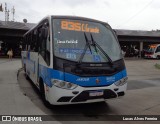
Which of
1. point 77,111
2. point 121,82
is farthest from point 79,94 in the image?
point 121,82

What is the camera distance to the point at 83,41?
284 inches

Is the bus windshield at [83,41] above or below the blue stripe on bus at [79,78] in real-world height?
above

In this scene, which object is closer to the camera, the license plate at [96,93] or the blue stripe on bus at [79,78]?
the blue stripe on bus at [79,78]

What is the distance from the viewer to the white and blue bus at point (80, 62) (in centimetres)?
660

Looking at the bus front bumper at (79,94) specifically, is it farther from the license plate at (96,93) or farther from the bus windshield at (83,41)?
the bus windshield at (83,41)

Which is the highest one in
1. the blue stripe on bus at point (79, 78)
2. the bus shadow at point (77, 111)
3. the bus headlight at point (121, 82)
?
the blue stripe on bus at point (79, 78)

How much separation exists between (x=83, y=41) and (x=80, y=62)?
752 mm

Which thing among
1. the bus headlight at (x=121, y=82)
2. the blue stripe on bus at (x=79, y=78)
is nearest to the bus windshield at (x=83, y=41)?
the blue stripe on bus at (x=79, y=78)

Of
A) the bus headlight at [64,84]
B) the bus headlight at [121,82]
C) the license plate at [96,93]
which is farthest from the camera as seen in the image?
the bus headlight at [121,82]

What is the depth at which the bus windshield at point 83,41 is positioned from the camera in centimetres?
693

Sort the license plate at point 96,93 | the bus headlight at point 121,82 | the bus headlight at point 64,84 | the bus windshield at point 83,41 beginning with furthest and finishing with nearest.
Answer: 1. the bus headlight at point 121,82
2. the bus windshield at point 83,41
3. the license plate at point 96,93
4. the bus headlight at point 64,84

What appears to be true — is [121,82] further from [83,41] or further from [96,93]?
[83,41]

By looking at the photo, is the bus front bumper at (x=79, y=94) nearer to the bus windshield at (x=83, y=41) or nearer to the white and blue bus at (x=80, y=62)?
the white and blue bus at (x=80, y=62)

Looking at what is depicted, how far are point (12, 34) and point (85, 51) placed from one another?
146ft
